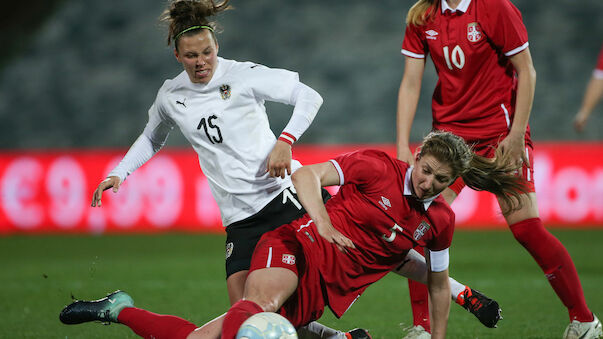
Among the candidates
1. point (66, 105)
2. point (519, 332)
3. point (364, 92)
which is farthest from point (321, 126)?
point (519, 332)

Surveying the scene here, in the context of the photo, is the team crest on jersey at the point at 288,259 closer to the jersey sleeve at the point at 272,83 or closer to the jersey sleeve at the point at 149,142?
the jersey sleeve at the point at 272,83

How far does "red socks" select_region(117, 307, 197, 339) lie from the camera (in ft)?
12.0

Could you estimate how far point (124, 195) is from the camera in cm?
1154

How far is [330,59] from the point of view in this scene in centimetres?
1781

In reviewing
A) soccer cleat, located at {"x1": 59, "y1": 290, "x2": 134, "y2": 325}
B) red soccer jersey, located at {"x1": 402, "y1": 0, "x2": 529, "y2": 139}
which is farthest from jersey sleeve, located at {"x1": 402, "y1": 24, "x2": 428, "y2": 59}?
soccer cleat, located at {"x1": 59, "y1": 290, "x2": 134, "y2": 325}

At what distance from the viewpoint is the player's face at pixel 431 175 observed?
331 cm

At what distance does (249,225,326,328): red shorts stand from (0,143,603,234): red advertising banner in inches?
316

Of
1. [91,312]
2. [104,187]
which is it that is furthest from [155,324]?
[104,187]

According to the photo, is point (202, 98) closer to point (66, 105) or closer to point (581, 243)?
point (581, 243)

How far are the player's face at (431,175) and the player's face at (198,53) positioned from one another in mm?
1247

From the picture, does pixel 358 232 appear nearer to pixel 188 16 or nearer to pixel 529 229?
pixel 529 229

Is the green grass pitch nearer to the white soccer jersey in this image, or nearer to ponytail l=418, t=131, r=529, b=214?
ponytail l=418, t=131, r=529, b=214

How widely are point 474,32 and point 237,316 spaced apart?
203cm

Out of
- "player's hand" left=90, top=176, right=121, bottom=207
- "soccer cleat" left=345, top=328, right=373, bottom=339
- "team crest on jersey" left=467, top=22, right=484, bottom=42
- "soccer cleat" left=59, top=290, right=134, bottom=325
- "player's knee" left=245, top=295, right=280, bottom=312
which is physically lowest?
"soccer cleat" left=345, top=328, right=373, bottom=339
